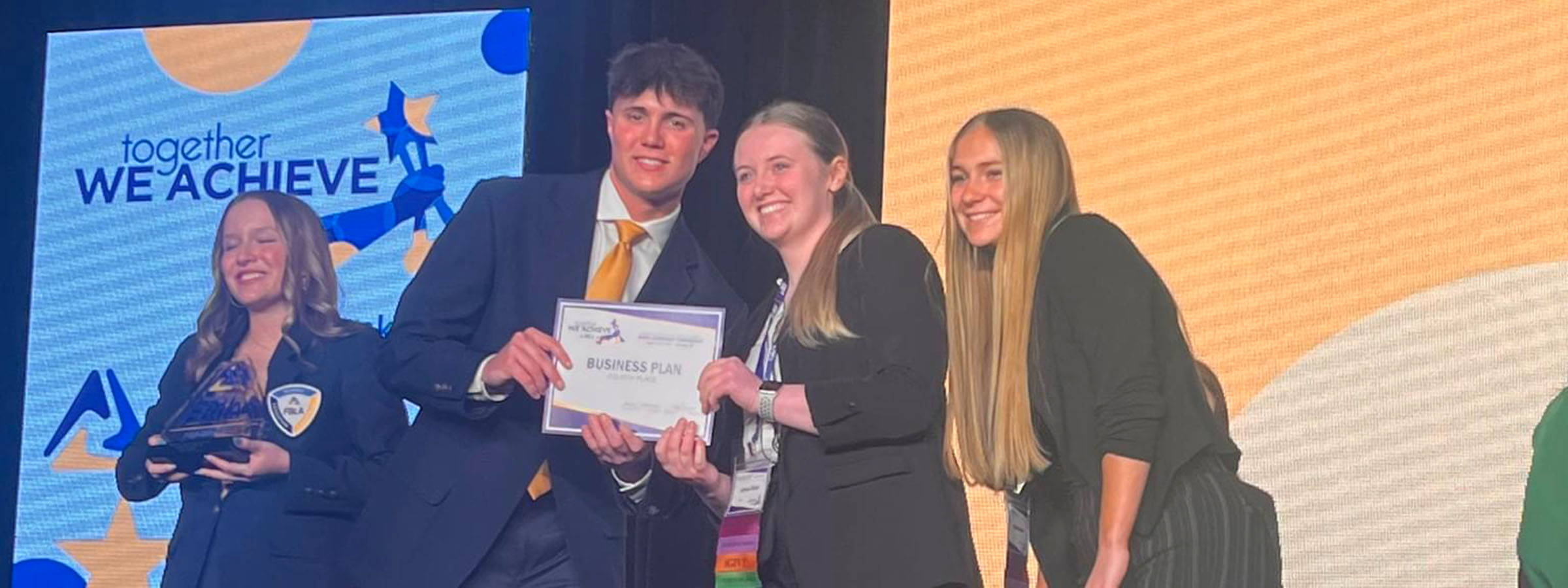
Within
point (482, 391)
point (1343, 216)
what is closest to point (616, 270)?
point (482, 391)

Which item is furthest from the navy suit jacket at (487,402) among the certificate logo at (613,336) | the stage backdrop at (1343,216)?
the stage backdrop at (1343,216)

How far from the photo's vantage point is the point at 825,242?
361cm

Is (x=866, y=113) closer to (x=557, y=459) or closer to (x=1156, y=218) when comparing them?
(x=1156, y=218)

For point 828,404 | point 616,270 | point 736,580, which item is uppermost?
point 616,270

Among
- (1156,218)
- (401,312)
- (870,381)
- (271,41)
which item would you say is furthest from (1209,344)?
(271,41)

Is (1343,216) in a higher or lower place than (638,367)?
higher

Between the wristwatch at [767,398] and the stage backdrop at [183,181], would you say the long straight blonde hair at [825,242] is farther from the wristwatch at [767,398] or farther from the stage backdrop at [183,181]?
the stage backdrop at [183,181]

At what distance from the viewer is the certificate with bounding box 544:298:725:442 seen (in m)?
3.70

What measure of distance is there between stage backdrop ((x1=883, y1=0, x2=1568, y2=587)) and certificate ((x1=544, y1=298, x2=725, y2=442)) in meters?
0.45

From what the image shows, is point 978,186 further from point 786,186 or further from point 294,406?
point 294,406

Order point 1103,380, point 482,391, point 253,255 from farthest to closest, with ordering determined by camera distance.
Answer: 1. point 253,255
2. point 482,391
3. point 1103,380

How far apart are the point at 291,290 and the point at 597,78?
0.82m

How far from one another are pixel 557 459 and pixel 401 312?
485mm

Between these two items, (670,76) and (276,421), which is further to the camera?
(276,421)
